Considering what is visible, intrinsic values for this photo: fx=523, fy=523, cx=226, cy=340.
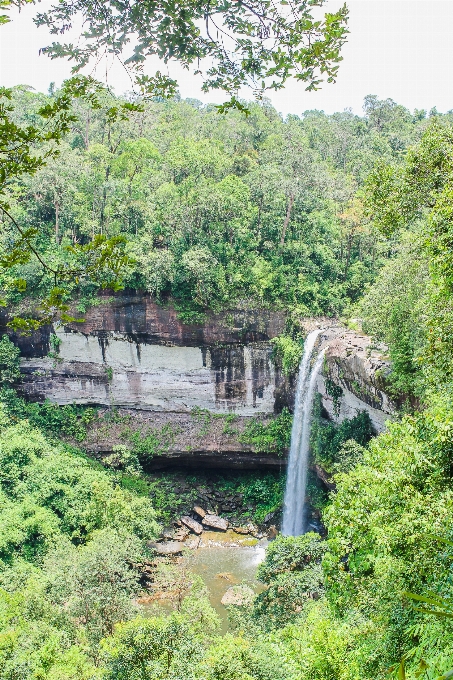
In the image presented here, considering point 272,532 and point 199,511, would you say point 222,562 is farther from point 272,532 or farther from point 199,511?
point 199,511

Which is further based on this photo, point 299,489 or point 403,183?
point 299,489

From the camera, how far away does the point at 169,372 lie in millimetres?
19141

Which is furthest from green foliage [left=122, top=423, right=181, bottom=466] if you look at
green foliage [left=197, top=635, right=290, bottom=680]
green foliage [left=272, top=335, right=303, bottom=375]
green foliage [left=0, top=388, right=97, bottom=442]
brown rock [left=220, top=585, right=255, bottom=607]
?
green foliage [left=197, top=635, right=290, bottom=680]

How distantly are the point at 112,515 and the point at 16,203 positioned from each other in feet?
40.9

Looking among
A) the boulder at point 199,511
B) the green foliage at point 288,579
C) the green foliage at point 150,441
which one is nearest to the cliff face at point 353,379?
the green foliage at point 288,579

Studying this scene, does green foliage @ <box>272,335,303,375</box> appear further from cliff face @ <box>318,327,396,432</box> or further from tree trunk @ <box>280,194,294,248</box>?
tree trunk @ <box>280,194,294,248</box>

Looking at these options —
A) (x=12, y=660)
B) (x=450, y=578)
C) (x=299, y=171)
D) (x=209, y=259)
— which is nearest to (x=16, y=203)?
(x=209, y=259)

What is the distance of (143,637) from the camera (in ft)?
25.8

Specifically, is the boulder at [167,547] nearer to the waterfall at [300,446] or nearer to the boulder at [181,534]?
the boulder at [181,534]

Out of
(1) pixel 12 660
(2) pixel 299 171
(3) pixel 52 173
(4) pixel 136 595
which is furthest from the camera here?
(2) pixel 299 171

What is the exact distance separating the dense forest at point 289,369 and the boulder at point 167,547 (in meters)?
0.76

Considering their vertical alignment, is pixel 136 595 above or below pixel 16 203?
below

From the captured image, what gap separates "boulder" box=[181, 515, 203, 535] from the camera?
17406 millimetres

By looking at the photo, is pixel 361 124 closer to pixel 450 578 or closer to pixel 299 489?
pixel 299 489
